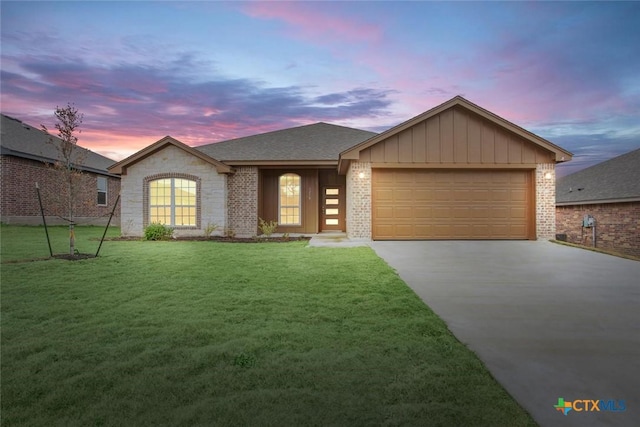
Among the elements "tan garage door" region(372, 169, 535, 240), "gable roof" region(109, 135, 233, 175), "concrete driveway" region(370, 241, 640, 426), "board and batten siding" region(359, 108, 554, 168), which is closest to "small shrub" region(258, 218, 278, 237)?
"gable roof" region(109, 135, 233, 175)

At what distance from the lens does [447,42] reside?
12984 millimetres

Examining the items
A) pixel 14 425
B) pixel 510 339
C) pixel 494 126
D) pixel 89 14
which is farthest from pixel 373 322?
pixel 494 126

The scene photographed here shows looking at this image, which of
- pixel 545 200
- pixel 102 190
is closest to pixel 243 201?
pixel 545 200

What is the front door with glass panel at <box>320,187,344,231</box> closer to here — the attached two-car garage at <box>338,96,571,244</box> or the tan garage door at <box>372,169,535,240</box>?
the attached two-car garage at <box>338,96,571,244</box>

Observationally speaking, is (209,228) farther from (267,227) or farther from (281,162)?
(281,162)

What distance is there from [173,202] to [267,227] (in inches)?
180

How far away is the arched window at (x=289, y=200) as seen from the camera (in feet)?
62.8

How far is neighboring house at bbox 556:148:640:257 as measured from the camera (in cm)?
1719

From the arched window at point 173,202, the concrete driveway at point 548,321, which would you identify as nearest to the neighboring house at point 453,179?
the concrete driveway at point 548,321

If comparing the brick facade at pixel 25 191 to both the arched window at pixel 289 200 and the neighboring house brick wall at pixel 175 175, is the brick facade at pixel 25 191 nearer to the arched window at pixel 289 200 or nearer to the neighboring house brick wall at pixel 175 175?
the neighboring house brick wall at pixel 175 175

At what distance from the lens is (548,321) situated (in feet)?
15.8

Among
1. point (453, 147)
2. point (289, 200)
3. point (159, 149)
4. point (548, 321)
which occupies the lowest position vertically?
point (548, 321)

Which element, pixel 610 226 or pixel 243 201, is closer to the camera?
pixel 243 201

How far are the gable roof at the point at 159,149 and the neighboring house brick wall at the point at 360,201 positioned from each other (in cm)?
616
